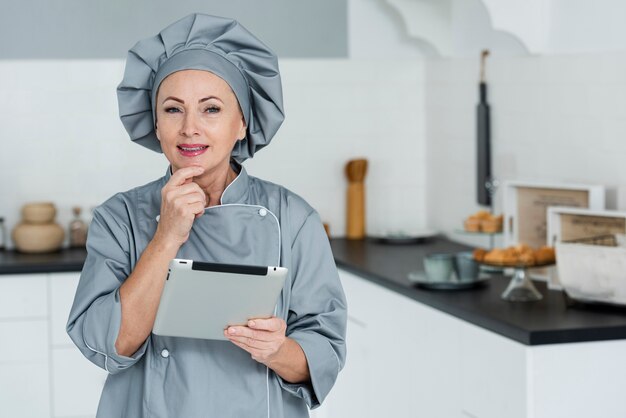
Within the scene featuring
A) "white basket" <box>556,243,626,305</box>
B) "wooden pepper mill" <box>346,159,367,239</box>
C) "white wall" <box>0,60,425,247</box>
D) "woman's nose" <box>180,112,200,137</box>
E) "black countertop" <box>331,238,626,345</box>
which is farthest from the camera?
"wooden pepper mill" <box>346,159,367,239</box>

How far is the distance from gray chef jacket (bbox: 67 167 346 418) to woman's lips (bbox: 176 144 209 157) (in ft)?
0.38

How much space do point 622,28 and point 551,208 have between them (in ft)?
1.89

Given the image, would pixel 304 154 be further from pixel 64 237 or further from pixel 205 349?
pixel 205 349

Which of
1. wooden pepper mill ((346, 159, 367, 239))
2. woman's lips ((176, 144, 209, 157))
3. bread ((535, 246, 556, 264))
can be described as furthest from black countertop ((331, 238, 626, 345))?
woman's lips ((176, 144, 209, 157))

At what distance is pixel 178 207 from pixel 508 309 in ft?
4.74

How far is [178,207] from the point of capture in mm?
1704

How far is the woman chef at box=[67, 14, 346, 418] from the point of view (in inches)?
67.4

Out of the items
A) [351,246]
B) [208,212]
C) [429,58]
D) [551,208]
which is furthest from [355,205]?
[208,212]

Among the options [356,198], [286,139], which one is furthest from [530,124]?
[286,139]

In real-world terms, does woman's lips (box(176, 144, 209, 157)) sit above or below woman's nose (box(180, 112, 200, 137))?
below

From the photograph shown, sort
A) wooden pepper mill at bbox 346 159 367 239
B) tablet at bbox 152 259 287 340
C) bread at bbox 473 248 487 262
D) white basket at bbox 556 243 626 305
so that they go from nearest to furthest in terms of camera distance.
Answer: tablet at bbox 152 259 287 340, white basket at bbox 556 243 626 305, bread at bbox 473 248 487 262, wooden pepper mill at bbox 346 159 367 239

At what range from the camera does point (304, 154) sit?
4.71 meters

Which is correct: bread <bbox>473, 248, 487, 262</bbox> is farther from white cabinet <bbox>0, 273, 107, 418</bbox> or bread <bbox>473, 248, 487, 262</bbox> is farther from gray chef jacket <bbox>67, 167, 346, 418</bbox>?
white cabinet <bbox>0, 273, 107, 418</bbox>

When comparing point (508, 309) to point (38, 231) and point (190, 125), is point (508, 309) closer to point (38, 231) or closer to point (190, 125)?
point (190, 125)
